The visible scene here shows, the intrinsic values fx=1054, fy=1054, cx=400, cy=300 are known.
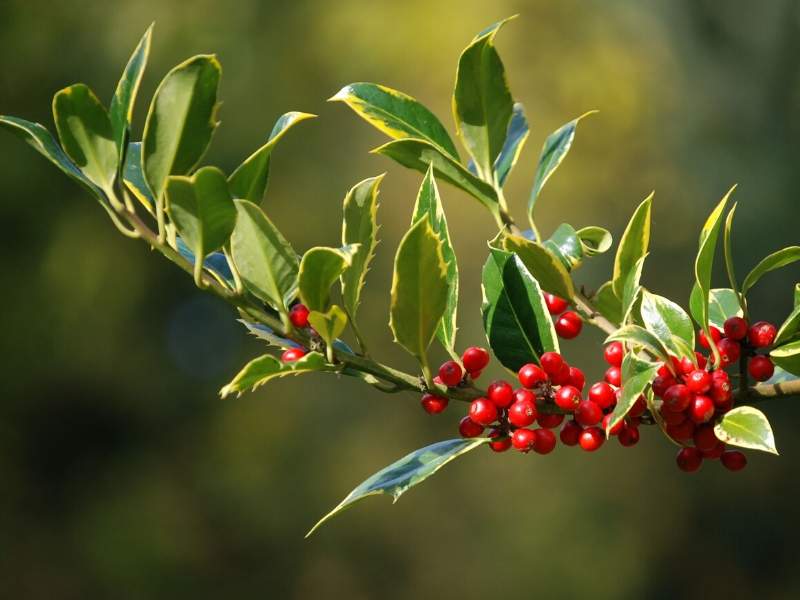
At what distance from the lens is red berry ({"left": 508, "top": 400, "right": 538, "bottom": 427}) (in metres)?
0.61

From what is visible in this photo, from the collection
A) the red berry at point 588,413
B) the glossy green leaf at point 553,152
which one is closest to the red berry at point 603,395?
the red berry at point 588,413

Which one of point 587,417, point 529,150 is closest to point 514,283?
point 587,417

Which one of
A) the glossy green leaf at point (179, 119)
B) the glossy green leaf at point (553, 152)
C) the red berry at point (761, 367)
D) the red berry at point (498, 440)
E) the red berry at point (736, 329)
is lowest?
the red berry at point (761, 367)

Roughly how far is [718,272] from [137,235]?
337 cm

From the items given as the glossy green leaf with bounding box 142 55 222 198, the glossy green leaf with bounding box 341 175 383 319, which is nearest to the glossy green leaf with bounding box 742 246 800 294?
the glossy green leaf with bounding box 341 175 383 319

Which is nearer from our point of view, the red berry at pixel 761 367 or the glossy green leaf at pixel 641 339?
the glossy green leaf at pixel 641 339

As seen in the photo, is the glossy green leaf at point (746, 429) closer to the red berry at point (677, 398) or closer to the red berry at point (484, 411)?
the red berry at point (677, 398)

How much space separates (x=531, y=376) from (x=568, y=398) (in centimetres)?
3

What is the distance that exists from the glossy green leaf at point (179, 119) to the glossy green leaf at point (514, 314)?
20 cm

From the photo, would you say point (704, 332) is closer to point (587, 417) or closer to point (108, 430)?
point (587, 417)

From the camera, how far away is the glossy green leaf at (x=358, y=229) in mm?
614

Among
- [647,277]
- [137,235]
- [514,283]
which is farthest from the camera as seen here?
[647,277]

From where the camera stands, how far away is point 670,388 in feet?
1.98

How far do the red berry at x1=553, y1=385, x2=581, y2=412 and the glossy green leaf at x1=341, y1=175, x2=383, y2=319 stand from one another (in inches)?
5.3
